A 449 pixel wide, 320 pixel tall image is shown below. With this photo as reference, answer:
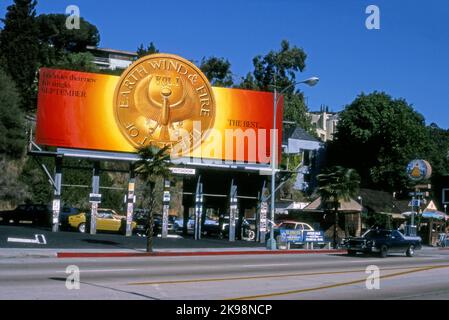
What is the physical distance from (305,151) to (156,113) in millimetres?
40242

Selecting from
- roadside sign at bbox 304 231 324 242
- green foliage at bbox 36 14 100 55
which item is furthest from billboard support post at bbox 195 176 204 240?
green foliage at bbox 36 14 100 55

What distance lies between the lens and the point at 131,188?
39.2 meters

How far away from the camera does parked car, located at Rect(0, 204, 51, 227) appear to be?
44.6 m

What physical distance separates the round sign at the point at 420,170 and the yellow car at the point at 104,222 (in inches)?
896

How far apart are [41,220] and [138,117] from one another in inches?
444

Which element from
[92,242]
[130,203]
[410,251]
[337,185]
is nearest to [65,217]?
[130,203]

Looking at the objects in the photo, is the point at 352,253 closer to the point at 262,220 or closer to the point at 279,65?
the point at 262,220

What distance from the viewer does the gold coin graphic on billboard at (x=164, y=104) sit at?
129 ft

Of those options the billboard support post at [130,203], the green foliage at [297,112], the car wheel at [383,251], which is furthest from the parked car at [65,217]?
the green foliage at [297,112]

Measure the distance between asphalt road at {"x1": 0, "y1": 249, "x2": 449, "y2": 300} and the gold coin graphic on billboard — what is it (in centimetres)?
1590

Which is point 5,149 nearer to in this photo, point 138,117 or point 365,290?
point 138,117

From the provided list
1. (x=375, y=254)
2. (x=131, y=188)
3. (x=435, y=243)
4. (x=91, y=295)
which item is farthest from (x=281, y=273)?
(x=435, y=243)

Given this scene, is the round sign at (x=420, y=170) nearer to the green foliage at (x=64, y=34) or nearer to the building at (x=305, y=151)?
the building at (x=305, y=151)

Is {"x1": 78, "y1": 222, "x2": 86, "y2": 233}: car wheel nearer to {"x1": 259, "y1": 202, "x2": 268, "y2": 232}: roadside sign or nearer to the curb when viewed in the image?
{"x1": 259, "y1": 202, "x2": 268, "y2": 232}: roadside sign
